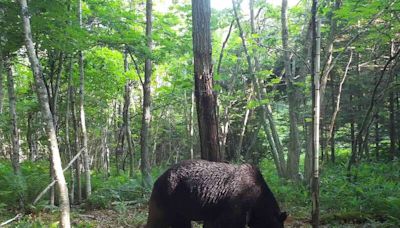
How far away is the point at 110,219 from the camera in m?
9.05

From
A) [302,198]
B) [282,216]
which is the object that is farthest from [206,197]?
[302,198]

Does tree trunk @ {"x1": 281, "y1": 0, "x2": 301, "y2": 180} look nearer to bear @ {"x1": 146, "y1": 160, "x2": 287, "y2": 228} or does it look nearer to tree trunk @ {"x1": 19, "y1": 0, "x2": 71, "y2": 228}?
bear @ {"x1": 146, "y1": 160, "x2": 287, "y2": 228}

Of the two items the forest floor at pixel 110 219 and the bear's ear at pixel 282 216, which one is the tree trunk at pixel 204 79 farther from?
the forest floor at pixel 110 219

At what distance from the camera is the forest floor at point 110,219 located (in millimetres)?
7582

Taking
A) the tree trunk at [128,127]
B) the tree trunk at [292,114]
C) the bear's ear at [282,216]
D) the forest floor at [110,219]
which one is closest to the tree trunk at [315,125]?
the bear's ear at [282,216]

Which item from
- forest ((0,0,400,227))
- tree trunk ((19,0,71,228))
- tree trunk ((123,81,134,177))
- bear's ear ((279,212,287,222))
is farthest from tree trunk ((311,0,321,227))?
tree trunk ((123,81,134,177))

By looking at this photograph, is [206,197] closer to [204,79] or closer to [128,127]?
[204,79]

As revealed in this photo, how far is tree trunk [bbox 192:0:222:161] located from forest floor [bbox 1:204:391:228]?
7.08 ft

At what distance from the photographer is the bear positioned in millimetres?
5773

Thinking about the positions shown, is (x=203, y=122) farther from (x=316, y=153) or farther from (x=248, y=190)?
(x=316, y=153)

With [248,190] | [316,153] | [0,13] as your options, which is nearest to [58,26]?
[0,13]

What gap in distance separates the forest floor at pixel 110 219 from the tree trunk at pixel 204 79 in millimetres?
2158

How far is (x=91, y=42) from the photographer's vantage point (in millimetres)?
9797

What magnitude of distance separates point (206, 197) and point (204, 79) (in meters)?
2.41
